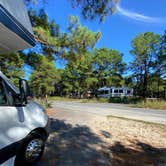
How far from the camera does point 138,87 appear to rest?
38094 millimetres

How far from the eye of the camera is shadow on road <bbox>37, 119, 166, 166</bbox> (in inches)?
165

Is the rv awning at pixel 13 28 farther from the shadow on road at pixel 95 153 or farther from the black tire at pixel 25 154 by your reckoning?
the shadow on road at pixel 95 153

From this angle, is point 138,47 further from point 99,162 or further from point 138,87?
point 99,162

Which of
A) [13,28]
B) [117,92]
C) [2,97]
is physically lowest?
[2,97]

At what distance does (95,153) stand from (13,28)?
330 centimetres

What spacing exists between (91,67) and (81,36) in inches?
1550

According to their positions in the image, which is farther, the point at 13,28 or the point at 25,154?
the point at 25,154

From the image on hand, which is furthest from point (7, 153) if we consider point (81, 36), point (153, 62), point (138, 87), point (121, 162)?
point (138, 87)

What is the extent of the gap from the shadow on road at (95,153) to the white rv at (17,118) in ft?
1.84

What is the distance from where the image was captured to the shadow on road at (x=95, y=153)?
4.18 metres

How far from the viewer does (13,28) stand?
11.0 feet

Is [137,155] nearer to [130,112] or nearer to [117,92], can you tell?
[130,112]

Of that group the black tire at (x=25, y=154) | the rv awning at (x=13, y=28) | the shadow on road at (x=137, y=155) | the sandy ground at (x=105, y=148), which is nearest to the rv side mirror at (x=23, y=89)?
the black tire at (x=25, y=154)

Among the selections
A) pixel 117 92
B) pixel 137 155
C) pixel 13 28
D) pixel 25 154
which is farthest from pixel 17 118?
pixel 117 92
